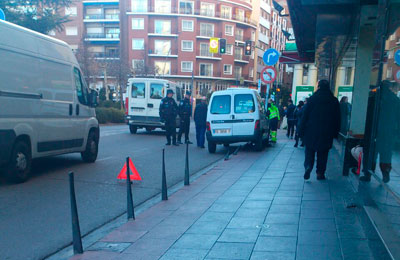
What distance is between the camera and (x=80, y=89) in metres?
8.98

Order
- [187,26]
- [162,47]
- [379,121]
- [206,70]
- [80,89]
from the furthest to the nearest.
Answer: [206,70], [187,26], [162,47], [80,89], [379,121]

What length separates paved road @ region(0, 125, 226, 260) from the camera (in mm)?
4312

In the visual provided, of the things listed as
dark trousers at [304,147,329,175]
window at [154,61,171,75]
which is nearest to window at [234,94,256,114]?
dark trousers at [304,147,329,175]

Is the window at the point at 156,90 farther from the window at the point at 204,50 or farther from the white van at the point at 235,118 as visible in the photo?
the window at the point at 204,50

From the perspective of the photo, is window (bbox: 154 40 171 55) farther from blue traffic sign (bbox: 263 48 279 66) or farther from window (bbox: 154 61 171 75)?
blue traffic sign (bbox: 263 48 279 66)

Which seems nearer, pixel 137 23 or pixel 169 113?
pixel 169 113

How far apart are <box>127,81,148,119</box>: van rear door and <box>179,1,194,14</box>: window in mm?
39629

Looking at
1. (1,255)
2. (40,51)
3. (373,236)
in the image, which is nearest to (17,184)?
(40,51)

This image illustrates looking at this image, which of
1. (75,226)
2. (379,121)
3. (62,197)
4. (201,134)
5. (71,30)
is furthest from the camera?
(71,30)

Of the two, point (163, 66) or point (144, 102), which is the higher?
point (163, 66)

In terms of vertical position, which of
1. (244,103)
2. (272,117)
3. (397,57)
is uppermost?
(397,57)

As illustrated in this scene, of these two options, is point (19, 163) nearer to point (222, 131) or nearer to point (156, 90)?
point (222, 131)

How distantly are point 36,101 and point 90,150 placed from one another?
2.53 m

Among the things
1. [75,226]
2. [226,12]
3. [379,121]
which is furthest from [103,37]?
[379,121]
